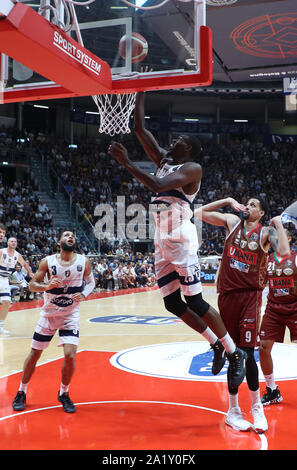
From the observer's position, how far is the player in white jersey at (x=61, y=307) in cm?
462

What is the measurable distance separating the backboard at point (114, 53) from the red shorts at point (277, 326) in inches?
109

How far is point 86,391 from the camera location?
16.9 feet

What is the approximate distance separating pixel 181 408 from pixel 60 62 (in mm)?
3595

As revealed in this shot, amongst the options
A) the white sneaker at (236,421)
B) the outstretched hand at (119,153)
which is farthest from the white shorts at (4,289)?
the outstretched hand at (119,153)

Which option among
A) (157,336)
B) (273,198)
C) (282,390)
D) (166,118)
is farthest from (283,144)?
(282,390)

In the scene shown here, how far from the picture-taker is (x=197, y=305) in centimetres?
403

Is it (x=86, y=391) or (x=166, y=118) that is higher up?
(x=166, y=118)

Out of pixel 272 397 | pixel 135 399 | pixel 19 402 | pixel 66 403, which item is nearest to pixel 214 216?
pixel 272 397

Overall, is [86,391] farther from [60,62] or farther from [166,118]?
[166,118]

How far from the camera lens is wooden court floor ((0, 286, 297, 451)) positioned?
368 cm

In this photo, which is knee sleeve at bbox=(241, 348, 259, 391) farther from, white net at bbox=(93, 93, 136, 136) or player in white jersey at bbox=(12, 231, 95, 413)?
white net at bbox=(93, 93, 136, 136)

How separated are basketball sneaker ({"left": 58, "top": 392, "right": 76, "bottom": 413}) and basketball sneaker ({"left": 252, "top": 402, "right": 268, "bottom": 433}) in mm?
1644
